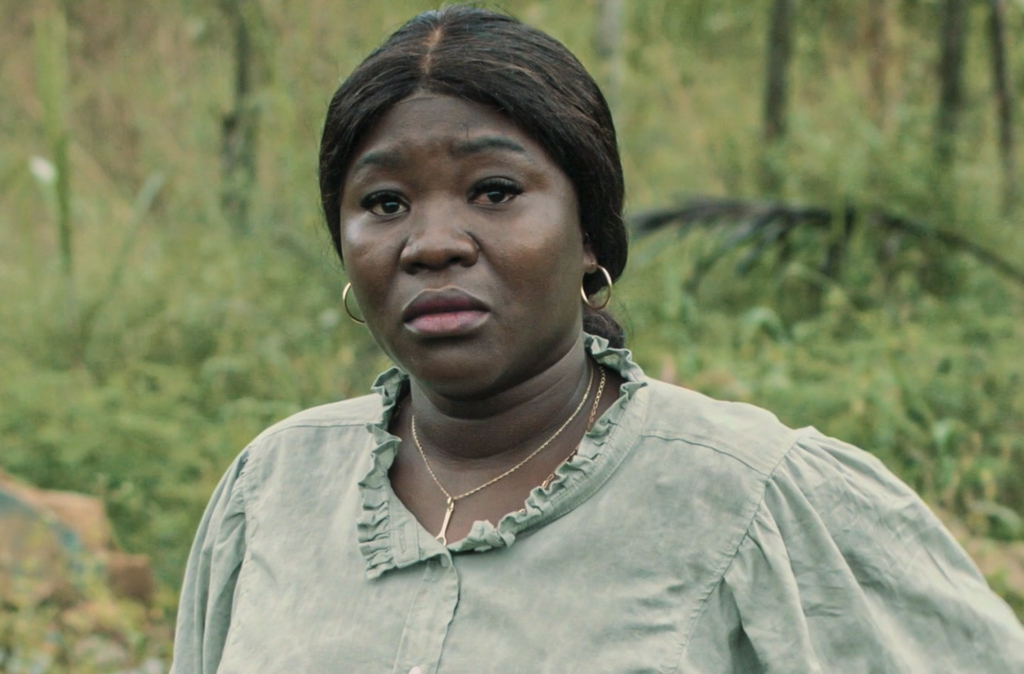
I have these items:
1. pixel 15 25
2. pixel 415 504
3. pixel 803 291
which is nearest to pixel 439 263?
pixel 415 504

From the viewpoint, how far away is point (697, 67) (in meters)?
7.88

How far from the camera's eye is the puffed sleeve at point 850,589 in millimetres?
1619

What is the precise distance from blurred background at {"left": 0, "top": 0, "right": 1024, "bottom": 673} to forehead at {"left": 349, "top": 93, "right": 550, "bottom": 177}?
1.71 feet

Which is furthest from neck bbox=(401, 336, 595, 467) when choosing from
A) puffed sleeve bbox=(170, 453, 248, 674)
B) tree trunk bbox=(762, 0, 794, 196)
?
tree trunk bbox=(762, 0, 794, 196)

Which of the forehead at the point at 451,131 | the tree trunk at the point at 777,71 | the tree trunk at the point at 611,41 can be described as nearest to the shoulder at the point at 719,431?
the forehead at the point at 451,131

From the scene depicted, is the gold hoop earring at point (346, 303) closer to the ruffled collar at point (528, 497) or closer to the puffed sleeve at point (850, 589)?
the ruffled collar at point (528, 497)

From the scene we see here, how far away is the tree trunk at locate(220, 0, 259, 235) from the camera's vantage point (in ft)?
19.8

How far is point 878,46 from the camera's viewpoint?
25.0ft

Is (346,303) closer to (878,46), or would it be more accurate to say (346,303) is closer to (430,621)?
(430,621)

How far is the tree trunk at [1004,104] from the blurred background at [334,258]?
12mm

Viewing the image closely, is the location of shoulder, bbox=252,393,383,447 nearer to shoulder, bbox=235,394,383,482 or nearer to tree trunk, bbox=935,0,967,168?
shoulder, bbox=235,394,383,482

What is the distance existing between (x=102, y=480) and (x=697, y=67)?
504 centimetres

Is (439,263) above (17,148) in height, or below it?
above

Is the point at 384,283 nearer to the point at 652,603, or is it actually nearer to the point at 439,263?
the point at 439,263
